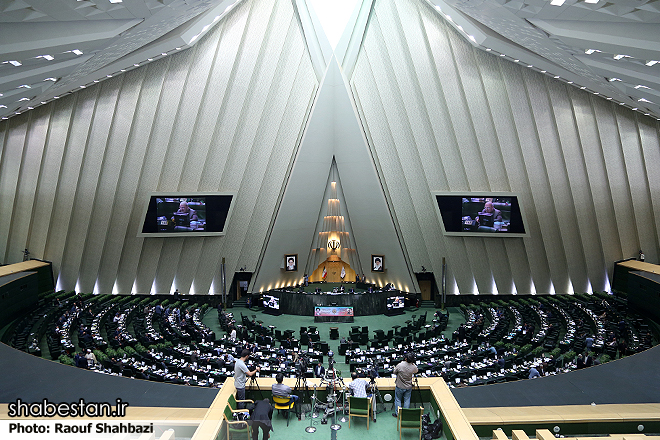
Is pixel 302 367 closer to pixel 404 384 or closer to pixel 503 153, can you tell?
pixel 404 384

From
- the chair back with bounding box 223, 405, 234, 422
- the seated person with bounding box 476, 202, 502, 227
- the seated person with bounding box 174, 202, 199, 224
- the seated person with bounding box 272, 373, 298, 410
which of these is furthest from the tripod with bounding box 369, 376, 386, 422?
the seated person with bounding box 174, 202, 199, 224

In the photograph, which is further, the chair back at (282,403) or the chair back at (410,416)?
the chair back at (282,403)

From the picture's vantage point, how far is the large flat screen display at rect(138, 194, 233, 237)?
24094 millimetres

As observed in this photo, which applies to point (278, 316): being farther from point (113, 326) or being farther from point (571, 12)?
point (571, 12)

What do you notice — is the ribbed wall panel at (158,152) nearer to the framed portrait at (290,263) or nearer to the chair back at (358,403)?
the framed portrait at (290,263)

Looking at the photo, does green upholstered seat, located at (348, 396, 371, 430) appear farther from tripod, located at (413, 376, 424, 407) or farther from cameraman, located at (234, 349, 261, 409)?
cameraman, located at (234, 349, 261, 409)

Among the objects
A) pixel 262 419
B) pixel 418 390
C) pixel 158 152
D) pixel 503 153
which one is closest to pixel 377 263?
pixel 503 153

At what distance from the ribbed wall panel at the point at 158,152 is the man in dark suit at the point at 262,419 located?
1839cm

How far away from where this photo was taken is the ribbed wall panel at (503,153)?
20.6 metres

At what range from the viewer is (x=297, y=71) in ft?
77.3

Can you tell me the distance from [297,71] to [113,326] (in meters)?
15.0

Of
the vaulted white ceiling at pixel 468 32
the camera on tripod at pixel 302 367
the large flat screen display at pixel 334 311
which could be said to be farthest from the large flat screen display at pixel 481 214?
the camera on tripod at pixel 302 367

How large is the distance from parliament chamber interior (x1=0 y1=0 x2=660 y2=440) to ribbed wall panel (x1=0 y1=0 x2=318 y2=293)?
4.2 inches

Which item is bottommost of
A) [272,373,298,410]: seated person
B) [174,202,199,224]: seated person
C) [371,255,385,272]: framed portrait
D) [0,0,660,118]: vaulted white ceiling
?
[272,373,298,410]: seated person
